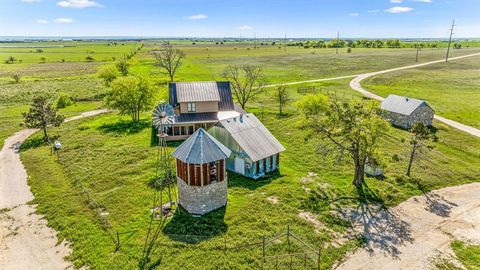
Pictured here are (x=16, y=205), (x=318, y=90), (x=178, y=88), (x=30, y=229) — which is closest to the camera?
(x=30, y=229)

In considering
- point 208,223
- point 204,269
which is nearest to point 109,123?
point 208,223

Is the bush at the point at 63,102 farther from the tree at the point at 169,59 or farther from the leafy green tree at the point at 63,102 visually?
the tree at the point at 169,59

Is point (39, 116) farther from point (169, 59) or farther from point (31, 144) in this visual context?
point (169, 59)

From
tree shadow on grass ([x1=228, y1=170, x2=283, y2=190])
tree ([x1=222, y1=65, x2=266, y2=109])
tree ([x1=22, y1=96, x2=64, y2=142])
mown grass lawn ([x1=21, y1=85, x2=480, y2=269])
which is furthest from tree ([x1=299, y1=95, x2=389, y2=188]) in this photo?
tree ([x1=22, y1=96, x2=64, y2=142])

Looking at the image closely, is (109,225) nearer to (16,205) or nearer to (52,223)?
(52,223)

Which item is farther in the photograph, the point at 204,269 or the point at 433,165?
the point at 433,165

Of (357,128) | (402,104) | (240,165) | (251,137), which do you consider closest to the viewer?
(357,128)

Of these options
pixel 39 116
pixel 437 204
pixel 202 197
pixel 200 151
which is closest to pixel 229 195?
pixel 202 197

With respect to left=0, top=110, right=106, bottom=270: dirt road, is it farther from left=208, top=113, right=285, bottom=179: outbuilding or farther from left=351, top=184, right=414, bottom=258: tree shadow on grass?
left=351, top=184, right=414, bottom=258: tree shadow on grass
